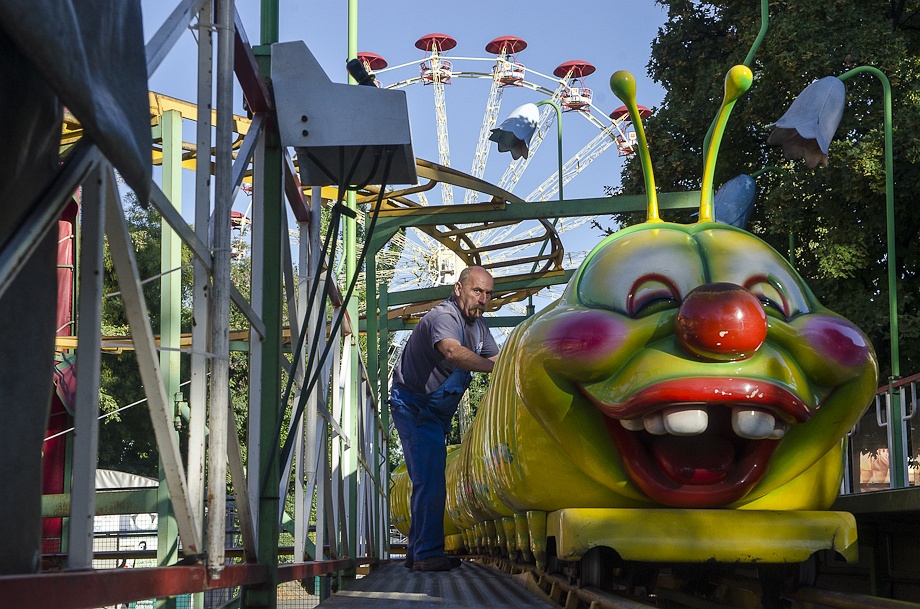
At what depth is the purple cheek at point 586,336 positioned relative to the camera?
429cm

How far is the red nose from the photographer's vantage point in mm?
4023

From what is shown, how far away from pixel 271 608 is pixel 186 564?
119 centimetres

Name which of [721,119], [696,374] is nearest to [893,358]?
[721,119]

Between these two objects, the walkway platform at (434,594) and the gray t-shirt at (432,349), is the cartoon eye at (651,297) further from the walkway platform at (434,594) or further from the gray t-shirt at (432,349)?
the gray t-shirt at (432,349)

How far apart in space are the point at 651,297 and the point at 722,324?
0.49m

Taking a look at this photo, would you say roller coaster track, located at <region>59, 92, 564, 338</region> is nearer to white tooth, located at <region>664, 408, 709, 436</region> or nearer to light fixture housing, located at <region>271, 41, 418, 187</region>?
light fixture housing, located at <region>271, 41, 418, 187</region>

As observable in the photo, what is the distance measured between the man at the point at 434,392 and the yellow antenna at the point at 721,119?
1997mm

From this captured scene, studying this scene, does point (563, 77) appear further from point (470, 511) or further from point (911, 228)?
point (470, 511)

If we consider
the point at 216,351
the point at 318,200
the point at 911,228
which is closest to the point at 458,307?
the point at 318,200

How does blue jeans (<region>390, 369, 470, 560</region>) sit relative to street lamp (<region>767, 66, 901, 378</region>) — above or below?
below

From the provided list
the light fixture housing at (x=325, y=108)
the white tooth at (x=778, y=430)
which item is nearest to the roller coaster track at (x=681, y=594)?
the white tooth at (x=778, y=430)

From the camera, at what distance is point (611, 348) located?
14.1 feet

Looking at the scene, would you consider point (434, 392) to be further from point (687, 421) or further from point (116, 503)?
point (687, 421)

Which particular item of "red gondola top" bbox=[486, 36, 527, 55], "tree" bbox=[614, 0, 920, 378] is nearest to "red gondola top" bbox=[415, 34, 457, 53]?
"red gondola top" bbox=[486, 36, 527, 55]
